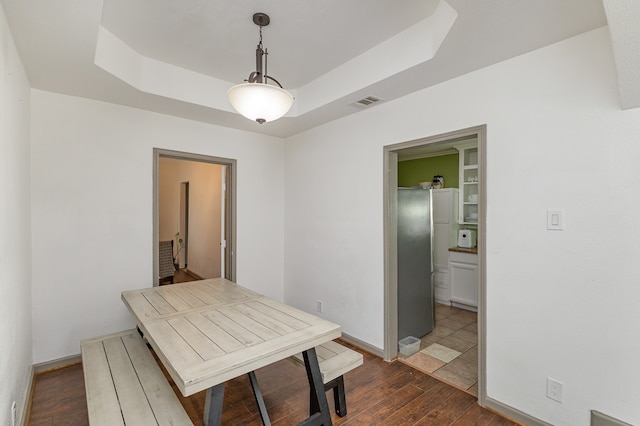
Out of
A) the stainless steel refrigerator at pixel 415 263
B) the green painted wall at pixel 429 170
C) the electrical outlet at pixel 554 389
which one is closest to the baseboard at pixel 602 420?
the electrical outlet at pixel 554 389

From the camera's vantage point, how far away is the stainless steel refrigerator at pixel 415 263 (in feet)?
10.7

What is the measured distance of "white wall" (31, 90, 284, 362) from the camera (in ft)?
8.81

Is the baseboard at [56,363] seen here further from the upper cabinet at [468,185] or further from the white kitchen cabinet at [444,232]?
the upper cabinet at [468,185]

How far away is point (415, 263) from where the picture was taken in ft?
11.3

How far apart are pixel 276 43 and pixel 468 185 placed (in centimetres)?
363

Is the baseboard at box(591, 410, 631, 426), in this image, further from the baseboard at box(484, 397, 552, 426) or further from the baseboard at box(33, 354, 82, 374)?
the baseboard at box(33, 354, 82, 374)

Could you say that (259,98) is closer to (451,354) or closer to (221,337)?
(221,337)

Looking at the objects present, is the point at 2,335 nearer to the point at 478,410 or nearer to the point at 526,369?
the point at 478,410

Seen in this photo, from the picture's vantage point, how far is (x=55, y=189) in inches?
107

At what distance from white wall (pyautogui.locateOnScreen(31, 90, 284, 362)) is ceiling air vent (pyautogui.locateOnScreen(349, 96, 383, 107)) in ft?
6.18

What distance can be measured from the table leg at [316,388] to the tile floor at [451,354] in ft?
4.32

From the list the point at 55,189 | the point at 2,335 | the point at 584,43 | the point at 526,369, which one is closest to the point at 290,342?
the point at 2,335

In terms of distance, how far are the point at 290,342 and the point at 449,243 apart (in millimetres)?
3882

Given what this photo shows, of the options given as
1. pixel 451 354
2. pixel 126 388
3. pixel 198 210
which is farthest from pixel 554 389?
pixel 198 210
